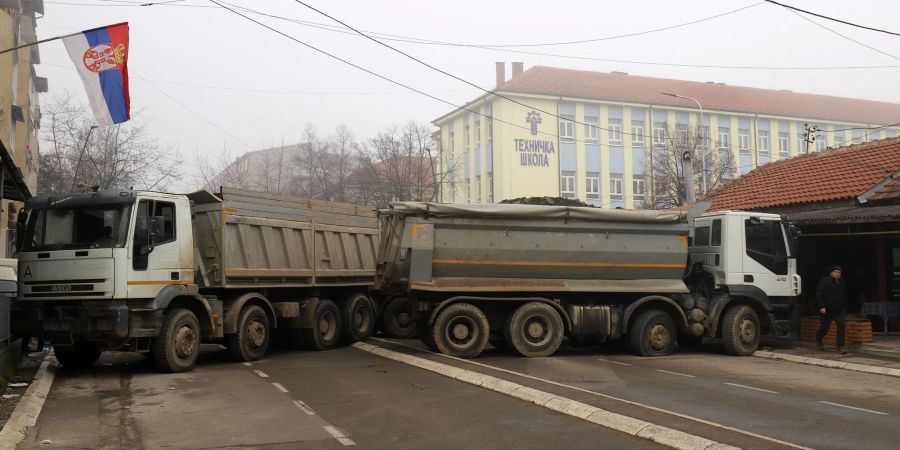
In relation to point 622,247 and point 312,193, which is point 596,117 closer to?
point 312,193

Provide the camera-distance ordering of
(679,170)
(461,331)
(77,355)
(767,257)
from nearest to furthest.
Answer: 1. (77,355)
2. (461,331)
3. (767,257)
4. (679,170)

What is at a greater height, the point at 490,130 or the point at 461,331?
the point at 490,130

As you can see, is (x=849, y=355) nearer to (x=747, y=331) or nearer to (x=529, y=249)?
(x=747, y=331)

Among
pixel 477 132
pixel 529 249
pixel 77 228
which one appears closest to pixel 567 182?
pixel 477 132

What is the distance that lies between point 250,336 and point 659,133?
1801 inches

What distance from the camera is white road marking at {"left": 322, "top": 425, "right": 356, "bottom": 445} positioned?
21.5 feet

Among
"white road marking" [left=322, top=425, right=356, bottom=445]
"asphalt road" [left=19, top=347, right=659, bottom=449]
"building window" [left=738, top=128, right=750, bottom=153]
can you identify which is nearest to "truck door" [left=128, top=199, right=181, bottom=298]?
"asphalt road" [left=19, top=347, right=659, bottom=449]

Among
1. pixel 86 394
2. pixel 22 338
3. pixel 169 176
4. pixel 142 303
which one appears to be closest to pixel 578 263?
pixel 142 303

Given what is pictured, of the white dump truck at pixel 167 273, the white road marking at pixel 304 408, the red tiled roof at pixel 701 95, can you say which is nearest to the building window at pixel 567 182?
the red tiled roof at pixel 701 95

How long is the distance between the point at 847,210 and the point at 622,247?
18.2 ft

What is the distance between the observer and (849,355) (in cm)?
1358

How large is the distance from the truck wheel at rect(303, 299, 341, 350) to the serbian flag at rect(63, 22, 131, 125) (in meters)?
5.16

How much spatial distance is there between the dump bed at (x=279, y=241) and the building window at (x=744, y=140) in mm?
46637

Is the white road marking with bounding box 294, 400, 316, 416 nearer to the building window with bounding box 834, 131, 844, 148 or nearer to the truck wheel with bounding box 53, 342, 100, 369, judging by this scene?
the truck wheel with bounding box 53, 342, 100, 369
